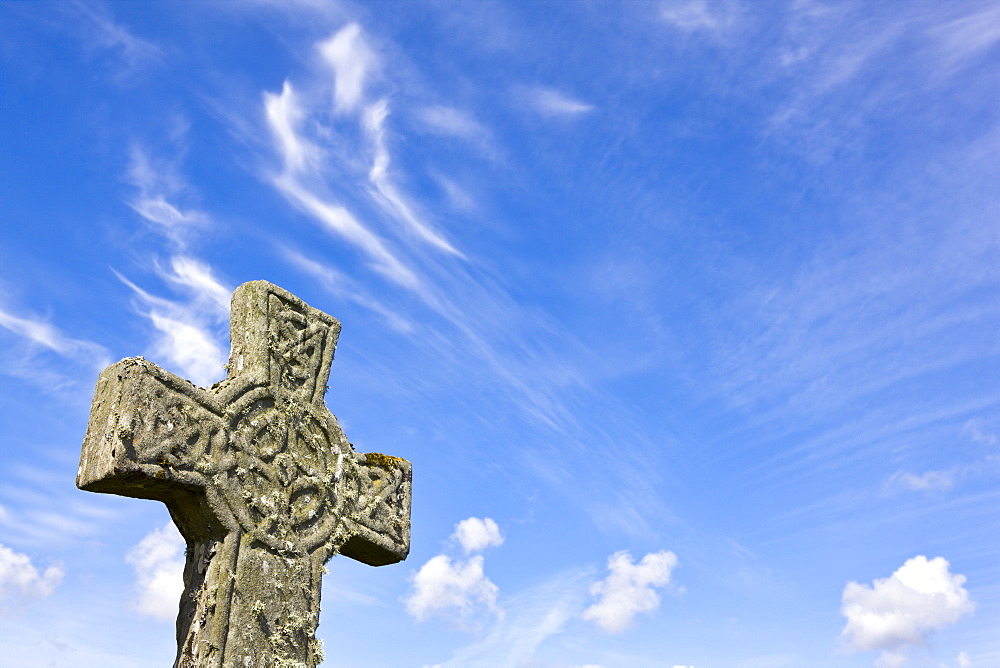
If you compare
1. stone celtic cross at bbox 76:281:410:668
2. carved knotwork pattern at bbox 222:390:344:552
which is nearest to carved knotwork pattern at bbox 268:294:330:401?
stone celtic cross at bbox 76:281:410:668

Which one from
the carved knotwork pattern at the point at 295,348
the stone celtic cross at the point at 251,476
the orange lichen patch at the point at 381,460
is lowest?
the stone celtic cross at the point at 251,476

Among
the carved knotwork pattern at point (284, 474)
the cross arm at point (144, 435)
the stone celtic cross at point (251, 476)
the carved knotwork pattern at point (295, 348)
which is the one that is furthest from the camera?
Result: the carved knotwork pattern at point (295, 348)

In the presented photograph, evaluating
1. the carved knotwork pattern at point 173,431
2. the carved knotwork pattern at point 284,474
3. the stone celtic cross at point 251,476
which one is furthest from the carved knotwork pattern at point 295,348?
the carved knotwork pattern at point 173,431

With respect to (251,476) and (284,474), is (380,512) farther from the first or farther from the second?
(251,476)

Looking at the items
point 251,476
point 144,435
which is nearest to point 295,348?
point 251,476

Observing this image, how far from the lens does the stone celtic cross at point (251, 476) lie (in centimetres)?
466

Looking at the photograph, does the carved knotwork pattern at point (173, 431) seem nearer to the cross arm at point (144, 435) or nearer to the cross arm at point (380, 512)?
the cross arm at point (144, 435)

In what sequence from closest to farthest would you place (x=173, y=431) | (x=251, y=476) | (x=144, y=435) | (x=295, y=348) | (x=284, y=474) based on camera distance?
(x=144, y=435)
(x=173, y=431)
(x=251, y=476)
(x=284, y=474)
(x=295, y=348)

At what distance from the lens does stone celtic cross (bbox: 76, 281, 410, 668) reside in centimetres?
466

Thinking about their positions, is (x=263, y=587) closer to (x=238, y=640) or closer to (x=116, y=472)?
(x=238, y=640)

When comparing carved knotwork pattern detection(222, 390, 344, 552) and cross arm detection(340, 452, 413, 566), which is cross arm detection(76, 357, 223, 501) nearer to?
carved knotwork pattern detection(222, 390, 344, 552)

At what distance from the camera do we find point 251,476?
5160 mm

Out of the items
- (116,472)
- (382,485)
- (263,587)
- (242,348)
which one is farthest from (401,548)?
(116,472)

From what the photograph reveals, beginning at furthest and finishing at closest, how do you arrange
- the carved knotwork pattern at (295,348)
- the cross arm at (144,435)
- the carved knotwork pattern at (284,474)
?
the carved knotwork pattern at (295,348) < the carved knotwork pattern at (284,474) < the cross arm at (144,435)
